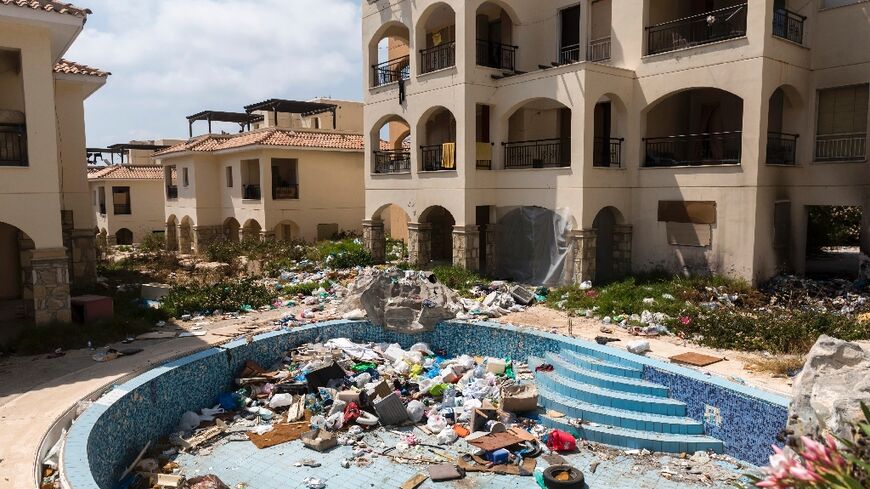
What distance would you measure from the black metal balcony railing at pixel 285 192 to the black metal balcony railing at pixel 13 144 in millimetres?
17165

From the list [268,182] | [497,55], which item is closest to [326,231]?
[268,182]

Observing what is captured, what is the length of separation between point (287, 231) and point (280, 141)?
17.7ft

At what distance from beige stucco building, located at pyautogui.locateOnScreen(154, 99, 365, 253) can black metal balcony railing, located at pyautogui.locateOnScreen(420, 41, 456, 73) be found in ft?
30.7

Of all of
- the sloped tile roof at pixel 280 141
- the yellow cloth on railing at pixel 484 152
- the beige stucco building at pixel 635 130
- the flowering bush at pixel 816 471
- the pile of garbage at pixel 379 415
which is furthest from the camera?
the sloped tile roof at pixel 280 141

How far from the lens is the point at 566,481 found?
9258 millimetres

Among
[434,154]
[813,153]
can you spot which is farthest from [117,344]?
[813,153]

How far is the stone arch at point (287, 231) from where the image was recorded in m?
31.4

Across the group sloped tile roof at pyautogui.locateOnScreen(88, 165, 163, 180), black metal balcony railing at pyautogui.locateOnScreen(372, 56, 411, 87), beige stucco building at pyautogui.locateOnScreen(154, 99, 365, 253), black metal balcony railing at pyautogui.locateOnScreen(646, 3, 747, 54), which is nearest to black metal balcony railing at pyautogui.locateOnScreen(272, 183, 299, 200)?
beige stucco building at pyautogui.locateOnScreen(154, 99, 365, 253)

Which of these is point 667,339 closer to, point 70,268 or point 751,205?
point 751,205

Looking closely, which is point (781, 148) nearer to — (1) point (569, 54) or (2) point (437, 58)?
(1) point (569, 54)

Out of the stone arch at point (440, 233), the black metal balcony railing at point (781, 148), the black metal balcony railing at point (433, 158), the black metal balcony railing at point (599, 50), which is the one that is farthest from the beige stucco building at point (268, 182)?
the black metal balcony railing at point (781, 148)

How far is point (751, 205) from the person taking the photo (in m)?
17.2

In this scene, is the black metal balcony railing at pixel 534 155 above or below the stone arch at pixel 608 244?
above

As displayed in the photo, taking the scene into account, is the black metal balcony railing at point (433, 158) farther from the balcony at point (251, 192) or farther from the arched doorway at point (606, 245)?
the balcony at point (251, 192)
